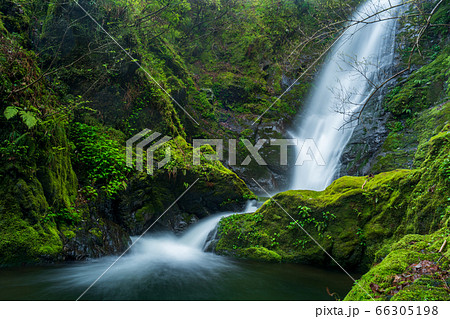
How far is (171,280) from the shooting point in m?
4.37

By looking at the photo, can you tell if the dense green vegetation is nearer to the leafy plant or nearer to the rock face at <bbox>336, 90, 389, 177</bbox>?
the leafy plant

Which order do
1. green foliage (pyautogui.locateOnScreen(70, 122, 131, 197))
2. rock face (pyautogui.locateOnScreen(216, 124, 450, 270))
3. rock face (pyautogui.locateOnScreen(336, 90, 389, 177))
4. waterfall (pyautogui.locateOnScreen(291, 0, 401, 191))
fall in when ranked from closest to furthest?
rock face (pyautogui.locateOnScreen(216, 124, 450, 270)) → green foliage (pyautogui.locateOnScreen(70, 122, 131, 197)) → rock face (pyautogui.locateOnScreen(336, 90, 389, 177)) → waterfall (pyautogui.locateOnScreen(291, 0, 401, 191))

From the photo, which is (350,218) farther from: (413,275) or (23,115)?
(23,115)

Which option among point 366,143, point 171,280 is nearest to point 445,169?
point 171,280

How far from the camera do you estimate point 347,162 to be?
1074cm

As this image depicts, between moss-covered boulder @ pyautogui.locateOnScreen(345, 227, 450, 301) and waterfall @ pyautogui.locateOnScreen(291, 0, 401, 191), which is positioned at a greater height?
waterfall @ pyautogui.locateOnScreen(291, 0, 401, 191)

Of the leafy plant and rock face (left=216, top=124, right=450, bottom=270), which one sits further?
rock face (left=216, top=124, right=450, bottom=270)

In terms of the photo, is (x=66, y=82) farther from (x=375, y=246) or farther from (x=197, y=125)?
(x=375, y=246)

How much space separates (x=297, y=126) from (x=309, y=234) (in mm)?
9857

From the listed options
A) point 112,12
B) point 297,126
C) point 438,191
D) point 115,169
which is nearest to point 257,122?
point 297,126

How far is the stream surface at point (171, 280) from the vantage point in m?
3.51

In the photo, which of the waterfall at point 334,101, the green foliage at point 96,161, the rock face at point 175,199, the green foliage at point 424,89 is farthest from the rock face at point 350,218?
the waterfall at point 334,101

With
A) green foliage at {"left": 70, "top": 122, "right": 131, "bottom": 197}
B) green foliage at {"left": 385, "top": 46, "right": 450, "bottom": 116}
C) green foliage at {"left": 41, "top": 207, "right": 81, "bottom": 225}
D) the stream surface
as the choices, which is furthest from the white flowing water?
green foliage at {"left": 385, "top": 46, "right": 450, "bottom": 116}

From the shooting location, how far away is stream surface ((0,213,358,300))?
11.5ft
